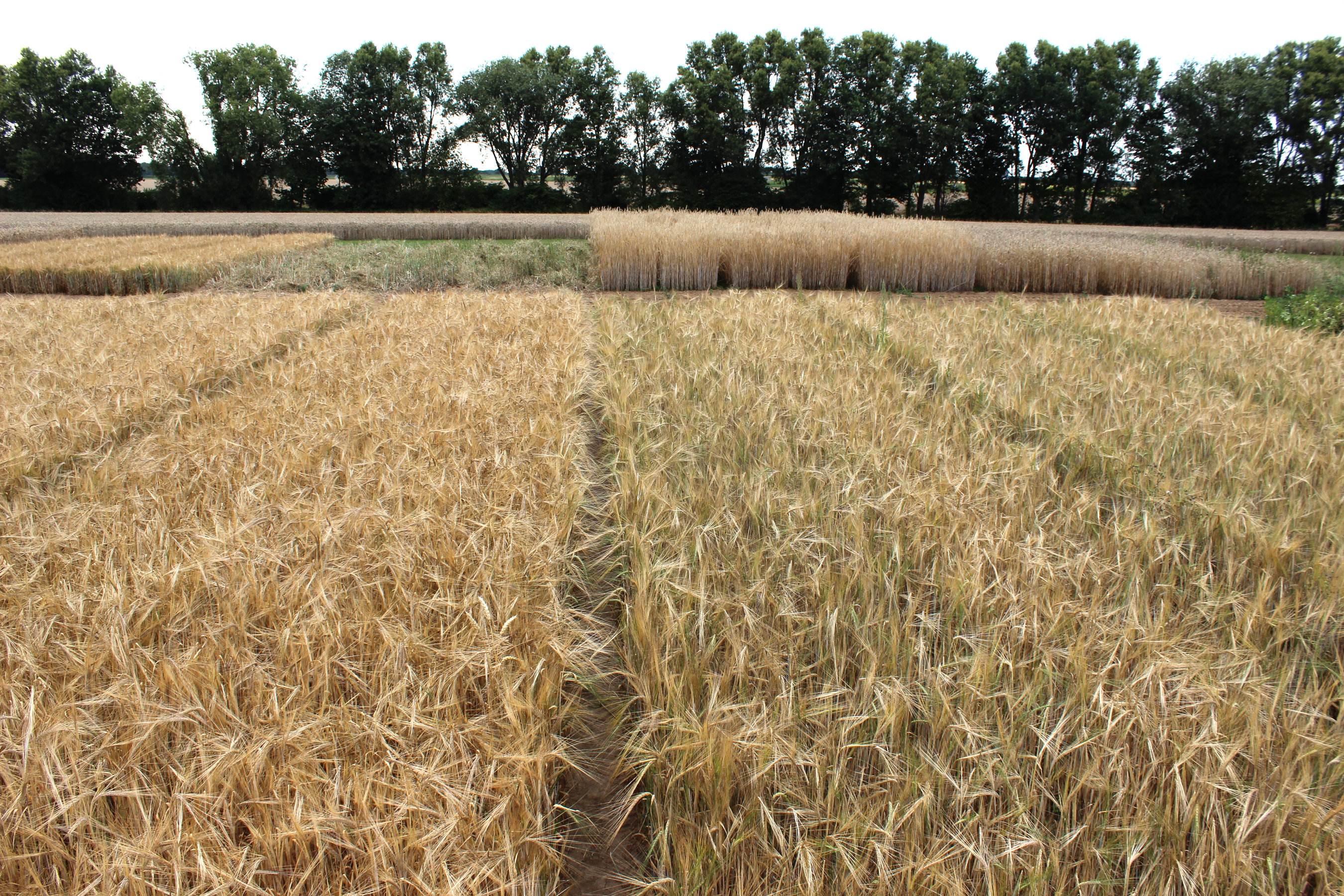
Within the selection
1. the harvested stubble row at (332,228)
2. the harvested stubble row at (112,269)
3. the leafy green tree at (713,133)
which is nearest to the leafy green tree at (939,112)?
the leafy green tree at (713,133)

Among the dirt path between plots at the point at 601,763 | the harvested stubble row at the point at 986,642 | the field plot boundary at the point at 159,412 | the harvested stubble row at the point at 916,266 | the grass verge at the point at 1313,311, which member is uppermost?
the harvested stubble row at the point at 916,266

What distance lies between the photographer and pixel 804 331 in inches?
245

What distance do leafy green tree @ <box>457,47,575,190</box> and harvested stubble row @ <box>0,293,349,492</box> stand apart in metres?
33.2

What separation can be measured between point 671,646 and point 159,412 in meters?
3.45

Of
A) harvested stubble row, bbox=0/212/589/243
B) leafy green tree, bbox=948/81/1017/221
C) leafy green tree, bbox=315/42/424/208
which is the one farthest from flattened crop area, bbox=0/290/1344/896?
leafy green tree, bbox=315/42/424/208

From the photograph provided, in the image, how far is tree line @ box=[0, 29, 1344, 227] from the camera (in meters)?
33.1

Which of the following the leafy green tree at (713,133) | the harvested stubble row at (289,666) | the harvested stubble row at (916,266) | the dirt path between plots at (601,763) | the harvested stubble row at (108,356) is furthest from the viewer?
the leafy green tree at (713,133)

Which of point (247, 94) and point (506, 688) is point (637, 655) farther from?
point (247, 94)

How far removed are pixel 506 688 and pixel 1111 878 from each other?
4.21ft

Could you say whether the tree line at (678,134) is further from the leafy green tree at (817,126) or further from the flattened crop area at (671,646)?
the flattened crop area at (671,646)

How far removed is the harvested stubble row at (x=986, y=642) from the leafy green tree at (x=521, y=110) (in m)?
38.3

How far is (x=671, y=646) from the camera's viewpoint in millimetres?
1970

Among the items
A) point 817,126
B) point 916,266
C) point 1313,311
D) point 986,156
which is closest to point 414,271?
point 916,266

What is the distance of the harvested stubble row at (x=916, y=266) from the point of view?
11.9 meters
